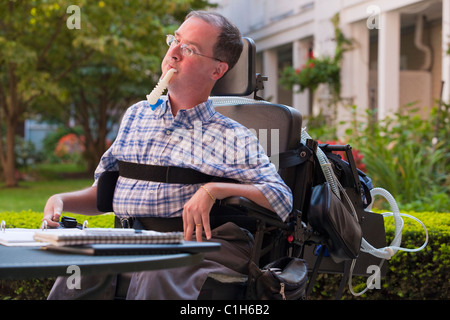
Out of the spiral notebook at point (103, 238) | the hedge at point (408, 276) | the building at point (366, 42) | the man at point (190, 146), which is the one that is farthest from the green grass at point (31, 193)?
the spiral notebook at point (103, 238)

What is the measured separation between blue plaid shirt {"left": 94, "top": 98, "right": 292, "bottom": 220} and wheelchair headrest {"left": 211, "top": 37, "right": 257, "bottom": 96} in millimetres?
275

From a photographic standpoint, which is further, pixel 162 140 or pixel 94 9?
pixel 94 9

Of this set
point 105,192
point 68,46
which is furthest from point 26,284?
point 68,46

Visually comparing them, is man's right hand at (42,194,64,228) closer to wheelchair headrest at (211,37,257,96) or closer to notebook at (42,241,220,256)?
notebook at (42,241,220,256)

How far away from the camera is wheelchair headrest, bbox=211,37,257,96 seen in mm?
2482

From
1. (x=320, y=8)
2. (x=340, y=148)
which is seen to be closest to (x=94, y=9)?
(x=320, y=8)

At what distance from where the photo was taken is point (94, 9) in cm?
1162

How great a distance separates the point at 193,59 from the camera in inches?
86.6

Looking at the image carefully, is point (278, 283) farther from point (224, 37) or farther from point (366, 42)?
point (366, 42)

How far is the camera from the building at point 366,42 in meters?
10.6

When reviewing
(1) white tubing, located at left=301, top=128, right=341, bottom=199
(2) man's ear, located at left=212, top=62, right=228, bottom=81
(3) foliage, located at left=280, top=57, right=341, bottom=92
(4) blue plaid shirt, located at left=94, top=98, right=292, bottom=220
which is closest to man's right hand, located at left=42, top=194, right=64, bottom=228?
(4) blue plaid shirt, located at left=94, top=98, right=292, bottom=220
